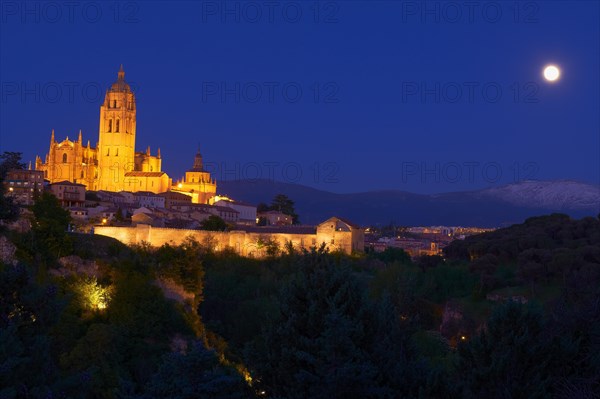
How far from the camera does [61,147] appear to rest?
71.4 m

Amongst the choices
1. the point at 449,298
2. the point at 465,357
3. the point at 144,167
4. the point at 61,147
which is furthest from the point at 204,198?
the point at 465,357

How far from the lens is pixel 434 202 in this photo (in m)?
152

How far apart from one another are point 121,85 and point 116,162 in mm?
9350

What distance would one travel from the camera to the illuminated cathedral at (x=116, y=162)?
6931cm

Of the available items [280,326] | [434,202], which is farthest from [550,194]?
→ [280,326]

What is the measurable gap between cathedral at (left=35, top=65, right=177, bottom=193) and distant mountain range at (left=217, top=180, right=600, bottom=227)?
48079mm

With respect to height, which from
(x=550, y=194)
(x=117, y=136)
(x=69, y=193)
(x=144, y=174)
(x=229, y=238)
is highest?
(x=550, y=194)

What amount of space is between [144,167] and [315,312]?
64356mm

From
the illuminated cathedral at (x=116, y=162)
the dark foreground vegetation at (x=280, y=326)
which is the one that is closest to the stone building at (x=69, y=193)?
the illuminated cathedral at (x=116, y=162)

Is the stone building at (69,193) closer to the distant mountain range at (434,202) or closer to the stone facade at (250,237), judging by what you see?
the stone facade at (250,237)

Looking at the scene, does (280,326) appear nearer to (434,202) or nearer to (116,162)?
(116,162)

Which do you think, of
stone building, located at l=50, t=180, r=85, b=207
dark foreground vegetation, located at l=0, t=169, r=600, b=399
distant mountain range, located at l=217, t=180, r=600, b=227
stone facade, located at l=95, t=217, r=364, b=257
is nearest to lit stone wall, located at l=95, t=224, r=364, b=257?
stone facade, located at l=95, t=217, r=364, b=257

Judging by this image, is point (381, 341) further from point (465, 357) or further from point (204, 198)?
point (204, 198)

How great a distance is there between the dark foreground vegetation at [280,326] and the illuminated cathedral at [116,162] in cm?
3141
